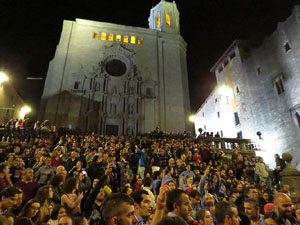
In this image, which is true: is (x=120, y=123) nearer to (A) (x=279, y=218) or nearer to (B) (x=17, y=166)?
(B) (x=17, y=166)

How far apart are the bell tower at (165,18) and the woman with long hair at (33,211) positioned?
116ft

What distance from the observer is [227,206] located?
355 cm

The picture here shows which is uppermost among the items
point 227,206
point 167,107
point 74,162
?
point 167,107

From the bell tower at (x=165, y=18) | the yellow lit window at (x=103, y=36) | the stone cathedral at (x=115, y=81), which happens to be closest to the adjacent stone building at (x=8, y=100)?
the stone cathedral at (x=115, y=81)

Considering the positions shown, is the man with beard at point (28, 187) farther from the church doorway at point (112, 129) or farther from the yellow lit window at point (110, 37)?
the yellow lit window at point (110, 37)

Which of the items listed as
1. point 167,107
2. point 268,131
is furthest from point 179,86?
point 268,131

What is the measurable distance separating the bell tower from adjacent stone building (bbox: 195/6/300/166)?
10719 millimetres

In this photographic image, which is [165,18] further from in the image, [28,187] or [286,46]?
[28,187]

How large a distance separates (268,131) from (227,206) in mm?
21118

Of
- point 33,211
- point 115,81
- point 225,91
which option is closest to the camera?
point 33,211

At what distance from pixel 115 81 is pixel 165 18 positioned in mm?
16229

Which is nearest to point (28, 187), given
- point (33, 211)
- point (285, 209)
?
point (33, 211)

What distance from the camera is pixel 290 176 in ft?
32.6

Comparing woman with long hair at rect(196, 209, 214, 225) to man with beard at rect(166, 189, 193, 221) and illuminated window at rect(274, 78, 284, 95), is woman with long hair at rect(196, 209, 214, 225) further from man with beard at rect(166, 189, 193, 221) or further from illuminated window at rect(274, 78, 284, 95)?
illuminated window at rect(274, 78, 284, 95)
